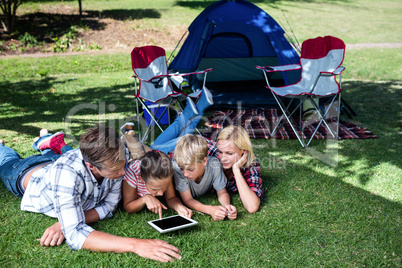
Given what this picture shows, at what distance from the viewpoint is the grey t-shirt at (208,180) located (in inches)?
97.0

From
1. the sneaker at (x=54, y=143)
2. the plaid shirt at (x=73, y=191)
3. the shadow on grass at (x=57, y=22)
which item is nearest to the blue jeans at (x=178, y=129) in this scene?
the sneaker at (x=54, y=143)

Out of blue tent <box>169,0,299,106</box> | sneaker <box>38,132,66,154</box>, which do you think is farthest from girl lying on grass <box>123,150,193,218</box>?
blue tent <box>169,0,299,106</box>

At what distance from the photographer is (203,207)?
241cm

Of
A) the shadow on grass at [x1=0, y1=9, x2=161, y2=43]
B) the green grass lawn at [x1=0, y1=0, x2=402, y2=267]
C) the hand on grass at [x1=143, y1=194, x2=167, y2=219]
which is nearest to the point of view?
the green grass lawn at [x1=0, y1=0, x2=402, y2=267]

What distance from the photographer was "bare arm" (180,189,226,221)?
234 cm

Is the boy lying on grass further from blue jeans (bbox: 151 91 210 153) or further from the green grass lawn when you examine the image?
blue jeans (bbox: 151 91 210 153)

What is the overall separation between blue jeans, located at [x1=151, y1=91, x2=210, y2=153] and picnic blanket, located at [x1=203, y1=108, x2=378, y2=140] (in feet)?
2.15

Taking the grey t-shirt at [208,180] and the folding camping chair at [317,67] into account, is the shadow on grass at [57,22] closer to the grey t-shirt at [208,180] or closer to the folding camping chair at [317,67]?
the folding camping chair at [317,67]

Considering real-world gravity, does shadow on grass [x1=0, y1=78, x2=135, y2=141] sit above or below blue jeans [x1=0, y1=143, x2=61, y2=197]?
below

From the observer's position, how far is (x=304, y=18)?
607 inches

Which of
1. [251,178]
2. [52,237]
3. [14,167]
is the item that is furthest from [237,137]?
[14,167]

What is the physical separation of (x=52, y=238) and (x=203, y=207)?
3.24ft

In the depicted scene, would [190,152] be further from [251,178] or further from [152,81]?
[152,81]

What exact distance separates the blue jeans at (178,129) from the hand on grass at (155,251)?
3.80ft
